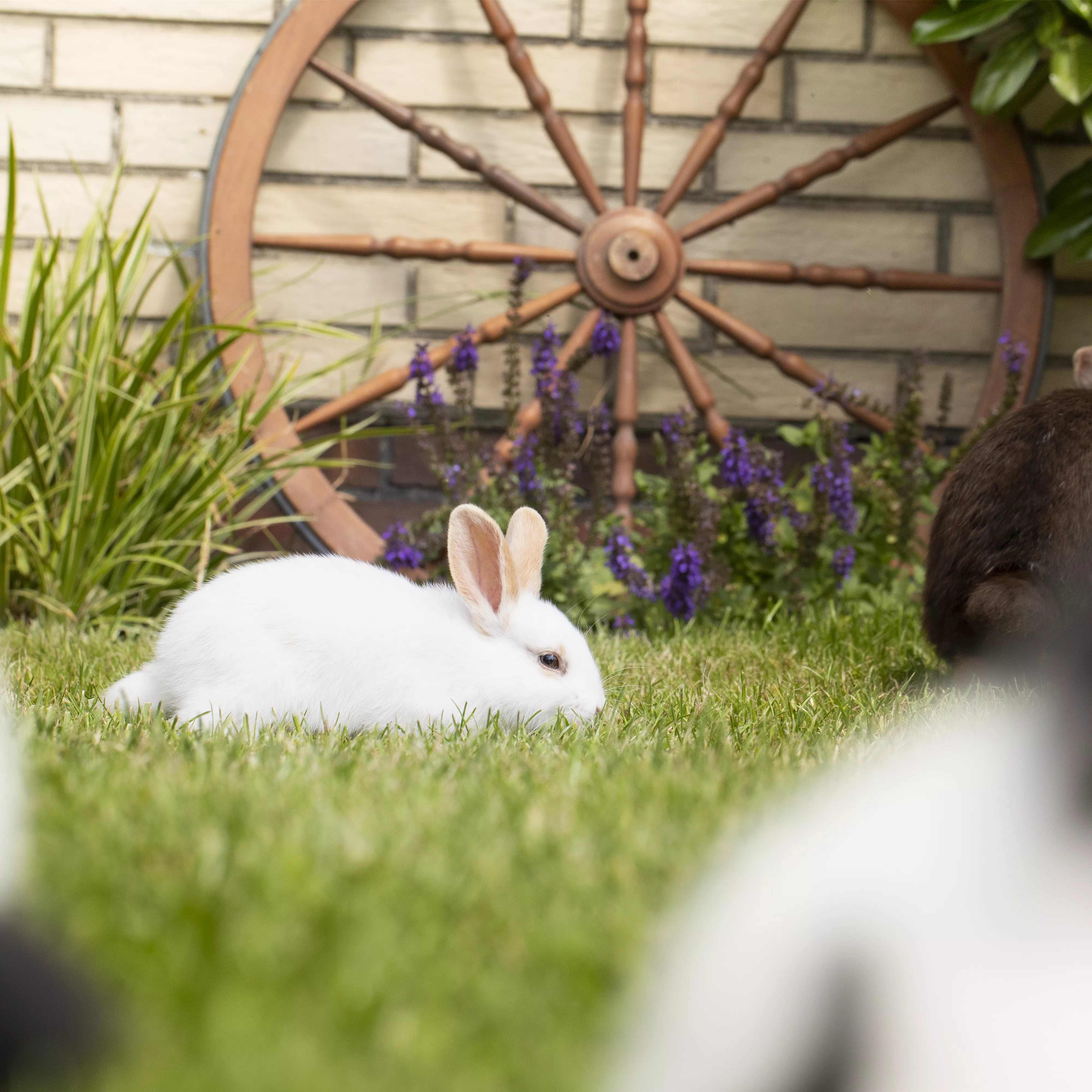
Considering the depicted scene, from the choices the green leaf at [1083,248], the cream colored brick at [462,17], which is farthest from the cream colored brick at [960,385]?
the cream colored brick at [462,17]

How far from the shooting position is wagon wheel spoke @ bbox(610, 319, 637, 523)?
2.72 m

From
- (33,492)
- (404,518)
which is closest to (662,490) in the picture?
(404,518)

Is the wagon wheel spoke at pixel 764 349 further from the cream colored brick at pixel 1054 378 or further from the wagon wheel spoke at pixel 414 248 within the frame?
the cream colored brick at pixel 1054 378

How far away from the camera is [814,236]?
3.05m

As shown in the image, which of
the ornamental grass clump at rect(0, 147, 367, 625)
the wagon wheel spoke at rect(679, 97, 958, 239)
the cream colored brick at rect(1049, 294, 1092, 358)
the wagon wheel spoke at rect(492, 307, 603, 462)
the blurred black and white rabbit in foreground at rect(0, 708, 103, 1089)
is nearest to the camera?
the blurred black and white rabbit in foreground at rect(0, 708, 103, 1089)

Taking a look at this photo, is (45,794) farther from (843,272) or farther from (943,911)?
(843,272)

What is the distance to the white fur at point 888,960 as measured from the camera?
1.92 ft

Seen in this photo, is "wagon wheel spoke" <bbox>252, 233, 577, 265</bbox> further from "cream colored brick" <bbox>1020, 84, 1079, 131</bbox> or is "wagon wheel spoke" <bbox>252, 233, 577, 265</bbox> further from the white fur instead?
the white fur

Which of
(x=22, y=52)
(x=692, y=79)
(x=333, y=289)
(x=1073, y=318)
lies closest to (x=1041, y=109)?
(x=1073, y=318)

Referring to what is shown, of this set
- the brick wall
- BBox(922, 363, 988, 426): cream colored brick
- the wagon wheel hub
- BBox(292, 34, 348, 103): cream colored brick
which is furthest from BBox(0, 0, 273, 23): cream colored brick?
BBox(922, 363, 988, 426): cream colored brick

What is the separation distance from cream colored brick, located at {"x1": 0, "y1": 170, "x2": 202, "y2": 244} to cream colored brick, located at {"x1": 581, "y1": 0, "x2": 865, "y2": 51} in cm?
118

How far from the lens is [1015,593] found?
139 centimetres

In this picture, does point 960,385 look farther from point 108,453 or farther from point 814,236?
point 108,453

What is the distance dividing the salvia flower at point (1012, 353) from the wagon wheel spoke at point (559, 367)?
39.8 inches
